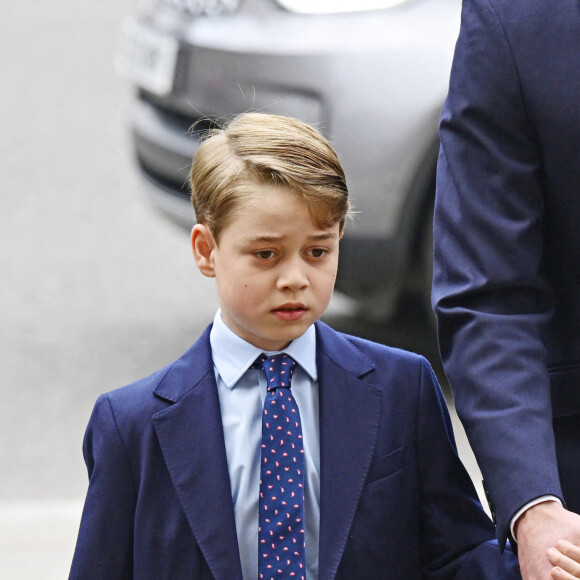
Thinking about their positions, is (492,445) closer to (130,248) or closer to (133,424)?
(133,424)

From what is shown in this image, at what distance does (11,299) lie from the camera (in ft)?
16.5

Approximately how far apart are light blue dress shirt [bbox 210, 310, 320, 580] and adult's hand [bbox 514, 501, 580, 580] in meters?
0.31

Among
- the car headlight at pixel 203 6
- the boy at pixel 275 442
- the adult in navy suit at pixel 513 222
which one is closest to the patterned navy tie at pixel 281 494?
the boy at pixel 275 442

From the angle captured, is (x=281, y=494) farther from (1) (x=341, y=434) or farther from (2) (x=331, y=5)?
(2) (x=331, y=5)

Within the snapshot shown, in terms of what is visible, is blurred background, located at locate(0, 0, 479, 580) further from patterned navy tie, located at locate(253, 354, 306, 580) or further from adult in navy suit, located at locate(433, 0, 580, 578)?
adult in navy suit, located at locate(433, 0, 580, 578)

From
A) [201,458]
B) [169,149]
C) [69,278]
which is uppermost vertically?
[169,149]

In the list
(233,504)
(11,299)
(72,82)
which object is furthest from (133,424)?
(72,82)

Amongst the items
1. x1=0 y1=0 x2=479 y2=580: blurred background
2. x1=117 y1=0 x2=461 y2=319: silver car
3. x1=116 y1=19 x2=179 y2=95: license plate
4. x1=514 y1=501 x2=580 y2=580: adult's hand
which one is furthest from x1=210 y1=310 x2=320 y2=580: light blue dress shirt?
x1=116 y1=19 x2=179 y2=95: license plate

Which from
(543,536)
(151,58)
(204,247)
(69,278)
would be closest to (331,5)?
(151,58)

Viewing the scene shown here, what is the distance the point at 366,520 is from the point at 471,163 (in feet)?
1.56

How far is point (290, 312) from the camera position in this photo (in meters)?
1.68

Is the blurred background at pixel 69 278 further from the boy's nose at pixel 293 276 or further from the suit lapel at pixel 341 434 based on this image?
the boy's nose at pixel 293 276

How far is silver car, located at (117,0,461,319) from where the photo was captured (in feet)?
12.1

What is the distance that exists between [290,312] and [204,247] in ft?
0.59
